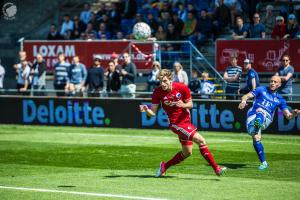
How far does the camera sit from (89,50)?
30.0 m

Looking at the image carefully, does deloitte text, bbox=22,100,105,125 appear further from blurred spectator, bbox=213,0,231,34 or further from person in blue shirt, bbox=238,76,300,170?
person in blue shirt, bbox=238,76,300,170

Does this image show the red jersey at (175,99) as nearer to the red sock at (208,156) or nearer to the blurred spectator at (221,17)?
the red sock at (208,156)

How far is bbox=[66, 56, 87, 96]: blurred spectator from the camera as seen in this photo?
28.3 meters

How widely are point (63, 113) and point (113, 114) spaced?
201 cm

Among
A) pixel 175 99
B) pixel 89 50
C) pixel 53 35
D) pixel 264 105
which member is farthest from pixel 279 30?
pixel 175 99

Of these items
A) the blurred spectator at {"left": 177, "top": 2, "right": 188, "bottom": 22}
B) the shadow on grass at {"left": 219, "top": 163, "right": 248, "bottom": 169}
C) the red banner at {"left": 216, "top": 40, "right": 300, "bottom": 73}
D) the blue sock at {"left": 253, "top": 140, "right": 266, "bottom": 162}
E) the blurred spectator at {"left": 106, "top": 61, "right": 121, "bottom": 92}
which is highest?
the blurred spectator at {"left": 177, "top": 2, "right": 188, "bottom": 22}

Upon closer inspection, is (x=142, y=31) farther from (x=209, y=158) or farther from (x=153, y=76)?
(x=209, y=158)

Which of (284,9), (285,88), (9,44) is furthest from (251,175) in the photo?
(9,44)

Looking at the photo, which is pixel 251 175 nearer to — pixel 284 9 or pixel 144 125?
pixel 144 125

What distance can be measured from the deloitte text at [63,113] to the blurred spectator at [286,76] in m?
6.50

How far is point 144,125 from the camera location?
26.0 m

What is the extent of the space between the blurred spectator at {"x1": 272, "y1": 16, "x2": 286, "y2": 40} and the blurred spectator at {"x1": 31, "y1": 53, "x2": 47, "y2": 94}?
8.93m

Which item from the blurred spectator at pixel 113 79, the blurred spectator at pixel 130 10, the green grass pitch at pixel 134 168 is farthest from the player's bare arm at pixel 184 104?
the blurred spectator at pixel 130 10

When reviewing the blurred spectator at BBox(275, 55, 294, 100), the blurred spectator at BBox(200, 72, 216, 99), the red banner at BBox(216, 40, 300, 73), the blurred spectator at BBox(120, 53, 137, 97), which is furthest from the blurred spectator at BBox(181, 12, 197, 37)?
the blurred spectator at BBox(275, 55, 294, 100)
